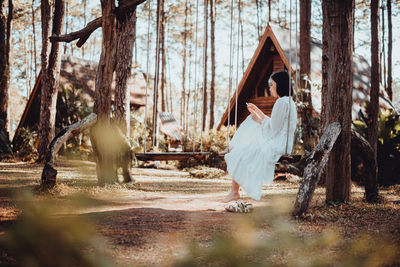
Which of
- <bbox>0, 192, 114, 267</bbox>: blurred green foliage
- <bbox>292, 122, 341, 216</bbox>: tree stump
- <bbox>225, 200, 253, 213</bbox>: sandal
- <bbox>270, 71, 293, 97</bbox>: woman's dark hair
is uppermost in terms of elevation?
<bbox>270, 71, 293, 97</bbox>: woman's dark hair

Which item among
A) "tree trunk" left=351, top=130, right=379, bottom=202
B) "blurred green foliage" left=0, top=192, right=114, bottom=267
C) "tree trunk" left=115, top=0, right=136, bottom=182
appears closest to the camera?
"blurred green foliage" left=0, top=192, right=114, bottom=267

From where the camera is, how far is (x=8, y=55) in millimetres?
11273

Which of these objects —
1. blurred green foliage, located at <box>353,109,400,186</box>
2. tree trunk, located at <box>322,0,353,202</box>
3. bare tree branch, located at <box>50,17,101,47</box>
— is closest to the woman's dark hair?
tree trunk, located at <box>322,0,353,202</box>

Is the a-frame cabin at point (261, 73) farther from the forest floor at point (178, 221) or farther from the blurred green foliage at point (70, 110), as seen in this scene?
the forest floor at point (178, 221)

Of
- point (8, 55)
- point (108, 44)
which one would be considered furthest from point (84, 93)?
point (108, 44)

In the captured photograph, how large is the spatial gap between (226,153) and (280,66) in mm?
8921

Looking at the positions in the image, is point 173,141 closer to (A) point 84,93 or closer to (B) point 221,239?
(A) point 84,93

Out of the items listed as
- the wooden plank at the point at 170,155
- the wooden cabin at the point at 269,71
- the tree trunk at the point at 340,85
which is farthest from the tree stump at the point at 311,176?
the wooden cabin at the point at 269,71

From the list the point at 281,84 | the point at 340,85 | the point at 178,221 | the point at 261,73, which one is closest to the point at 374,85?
the point at 340,85

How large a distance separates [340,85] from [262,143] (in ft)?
3.71

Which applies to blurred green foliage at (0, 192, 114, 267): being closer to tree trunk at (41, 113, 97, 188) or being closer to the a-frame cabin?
tree trunk at (41, 113, 97, 188)

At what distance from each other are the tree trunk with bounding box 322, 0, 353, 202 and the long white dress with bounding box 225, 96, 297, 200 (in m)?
0.54

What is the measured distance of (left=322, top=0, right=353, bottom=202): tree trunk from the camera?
4254mm

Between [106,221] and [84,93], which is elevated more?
[84,93]
